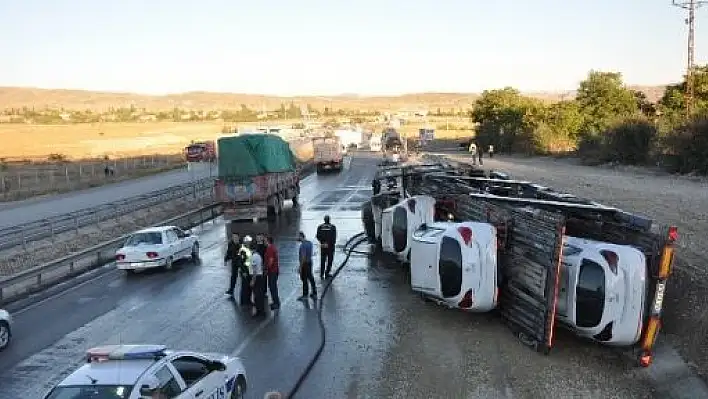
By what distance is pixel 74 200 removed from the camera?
3847 centimetres

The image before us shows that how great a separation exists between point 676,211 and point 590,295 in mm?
15707

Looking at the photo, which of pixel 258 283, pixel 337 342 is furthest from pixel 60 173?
pixel 337 342

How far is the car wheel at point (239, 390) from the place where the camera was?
9.20 m

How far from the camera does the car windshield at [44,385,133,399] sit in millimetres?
7109

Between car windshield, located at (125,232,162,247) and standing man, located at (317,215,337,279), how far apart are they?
5.04 meters

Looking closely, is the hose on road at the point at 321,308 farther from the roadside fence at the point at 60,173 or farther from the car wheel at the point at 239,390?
the roadside fence at the point at 60,173

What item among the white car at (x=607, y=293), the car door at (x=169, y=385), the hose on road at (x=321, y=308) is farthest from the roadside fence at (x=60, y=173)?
the car door at (x=169, y=385)

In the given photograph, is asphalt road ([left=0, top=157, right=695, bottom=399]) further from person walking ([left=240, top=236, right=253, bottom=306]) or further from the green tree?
the green tree

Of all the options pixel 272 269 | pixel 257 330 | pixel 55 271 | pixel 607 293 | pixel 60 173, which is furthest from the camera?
pixel 60 173

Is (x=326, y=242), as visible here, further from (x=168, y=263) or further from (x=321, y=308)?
(x=168, y=263)

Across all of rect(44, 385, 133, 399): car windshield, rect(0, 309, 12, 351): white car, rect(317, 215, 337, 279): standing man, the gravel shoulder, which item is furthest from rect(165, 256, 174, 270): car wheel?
rect(44, 385, 133, 399): car windshield

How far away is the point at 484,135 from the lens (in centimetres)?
9312

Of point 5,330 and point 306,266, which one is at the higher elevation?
point 306,266

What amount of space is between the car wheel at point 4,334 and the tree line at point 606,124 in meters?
39.7
